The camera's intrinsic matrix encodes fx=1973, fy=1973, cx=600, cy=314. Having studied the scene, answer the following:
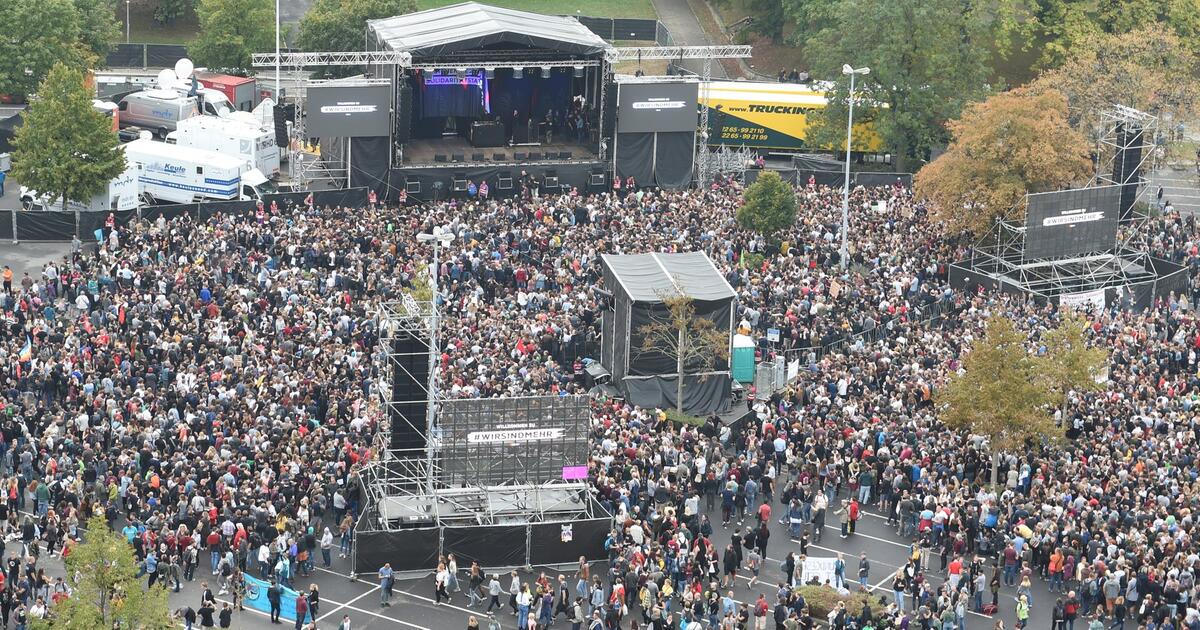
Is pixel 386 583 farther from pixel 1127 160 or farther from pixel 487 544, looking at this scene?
pixel 1127 160

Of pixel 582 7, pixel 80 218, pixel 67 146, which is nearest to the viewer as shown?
pixel 80 218

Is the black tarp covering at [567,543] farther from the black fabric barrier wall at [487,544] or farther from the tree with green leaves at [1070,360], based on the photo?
the tree with green leaves at [1070,360]

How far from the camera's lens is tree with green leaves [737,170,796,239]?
64.6 m

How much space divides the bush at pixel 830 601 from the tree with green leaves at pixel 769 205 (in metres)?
25.4

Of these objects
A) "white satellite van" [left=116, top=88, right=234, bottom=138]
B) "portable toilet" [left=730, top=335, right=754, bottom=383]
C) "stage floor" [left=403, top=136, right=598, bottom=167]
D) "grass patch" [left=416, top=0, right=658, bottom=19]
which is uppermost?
"grass patch" [left=416, top=0, right=658, bottom=19]

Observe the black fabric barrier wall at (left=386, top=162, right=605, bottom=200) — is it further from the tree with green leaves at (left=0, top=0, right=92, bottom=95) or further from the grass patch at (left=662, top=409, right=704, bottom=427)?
the grass patch at (left=662, top=409, right=704, bottom=427)

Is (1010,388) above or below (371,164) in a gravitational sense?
below

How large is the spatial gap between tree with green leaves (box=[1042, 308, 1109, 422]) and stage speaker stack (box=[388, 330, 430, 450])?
15527mm

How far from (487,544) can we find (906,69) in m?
Result: 37.7

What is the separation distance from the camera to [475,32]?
69.4 m

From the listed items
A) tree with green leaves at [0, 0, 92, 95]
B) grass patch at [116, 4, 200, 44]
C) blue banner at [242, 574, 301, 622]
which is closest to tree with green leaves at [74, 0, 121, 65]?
tree with green leaves at [0, 0, 92, 95]

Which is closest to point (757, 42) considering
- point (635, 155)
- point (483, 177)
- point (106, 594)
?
point (635, 155)

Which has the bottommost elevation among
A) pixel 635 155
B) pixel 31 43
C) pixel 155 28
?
pixel 635 155

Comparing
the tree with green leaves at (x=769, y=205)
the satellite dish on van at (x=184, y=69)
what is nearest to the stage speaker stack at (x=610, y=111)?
the tree with green leaves at (x=769, y=205)
